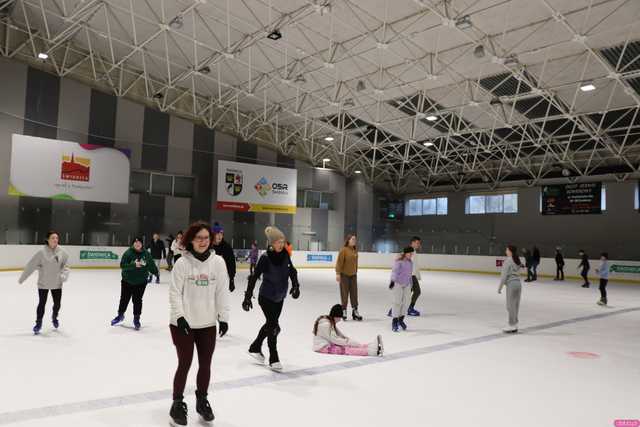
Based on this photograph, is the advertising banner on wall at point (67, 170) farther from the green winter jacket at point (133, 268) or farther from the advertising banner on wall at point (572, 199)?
the advertising banner on wall at point (572, 199)

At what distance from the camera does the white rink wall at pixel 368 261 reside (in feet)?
53.2

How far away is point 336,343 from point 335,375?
952mm

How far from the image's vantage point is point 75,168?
17719mm

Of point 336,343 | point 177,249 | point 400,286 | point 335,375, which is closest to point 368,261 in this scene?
point 400,286

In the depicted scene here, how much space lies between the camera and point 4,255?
15.8 m

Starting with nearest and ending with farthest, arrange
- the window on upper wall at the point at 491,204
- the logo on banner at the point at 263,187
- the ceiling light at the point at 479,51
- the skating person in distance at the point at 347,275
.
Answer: the skating person in distance at the point at 347,275, the ceiling light at the point at 479,51, the logo on banner at the point at 263,187, the window on upper wall at the point at 491,204

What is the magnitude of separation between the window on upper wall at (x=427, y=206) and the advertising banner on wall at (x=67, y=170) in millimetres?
19392

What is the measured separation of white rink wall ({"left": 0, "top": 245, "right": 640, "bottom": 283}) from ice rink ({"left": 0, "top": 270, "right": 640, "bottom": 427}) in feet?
28.7

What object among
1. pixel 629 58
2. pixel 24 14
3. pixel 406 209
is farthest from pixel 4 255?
pixel 406 209

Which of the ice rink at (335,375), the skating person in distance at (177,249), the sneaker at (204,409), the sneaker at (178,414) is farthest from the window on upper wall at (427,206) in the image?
the sneaker at (178,414)

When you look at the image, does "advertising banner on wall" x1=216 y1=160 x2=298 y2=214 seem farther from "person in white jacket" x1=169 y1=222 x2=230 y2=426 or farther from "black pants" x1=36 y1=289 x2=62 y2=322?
"person in white jacket" x1=169 y1=222 x2=230 y2=426

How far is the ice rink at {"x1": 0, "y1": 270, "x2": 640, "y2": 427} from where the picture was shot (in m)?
3.65

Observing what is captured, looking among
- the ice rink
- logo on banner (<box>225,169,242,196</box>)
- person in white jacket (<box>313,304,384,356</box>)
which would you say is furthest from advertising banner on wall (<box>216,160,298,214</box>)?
person in white jacket (<box>313,304,384,356</box>)

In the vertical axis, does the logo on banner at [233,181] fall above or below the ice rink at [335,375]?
above
